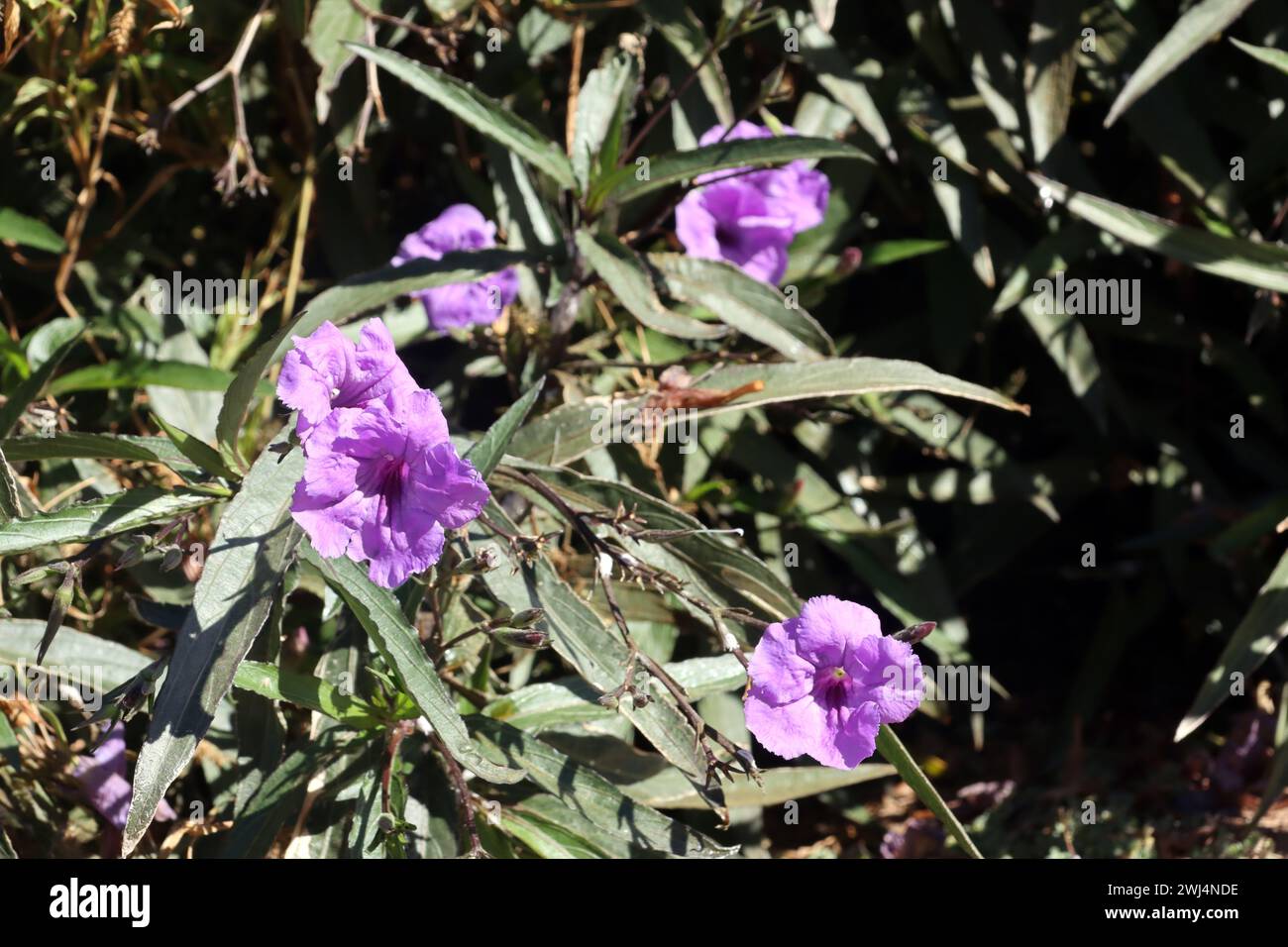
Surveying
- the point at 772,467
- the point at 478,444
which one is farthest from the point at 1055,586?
the point at 478,444

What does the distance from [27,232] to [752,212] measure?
1095 millimetres

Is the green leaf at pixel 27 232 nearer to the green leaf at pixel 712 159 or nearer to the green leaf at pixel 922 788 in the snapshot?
the green leaf at pixel 712 159

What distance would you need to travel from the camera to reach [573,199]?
1740mm

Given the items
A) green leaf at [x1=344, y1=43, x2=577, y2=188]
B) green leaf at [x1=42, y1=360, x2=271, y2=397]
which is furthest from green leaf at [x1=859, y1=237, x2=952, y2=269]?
green leaf at [x1=42, y1=360, x2=271, y2=397]

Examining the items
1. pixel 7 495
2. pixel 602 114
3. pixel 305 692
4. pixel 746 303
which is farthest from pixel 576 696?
pixel 602 114

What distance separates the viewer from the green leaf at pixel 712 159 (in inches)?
62.9

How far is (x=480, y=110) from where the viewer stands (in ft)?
5.31

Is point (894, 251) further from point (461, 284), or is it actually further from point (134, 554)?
point (134, 554)

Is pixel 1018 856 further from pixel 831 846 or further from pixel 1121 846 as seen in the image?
pixel 831 846

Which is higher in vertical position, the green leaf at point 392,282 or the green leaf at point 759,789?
the green leaf at point 392,282

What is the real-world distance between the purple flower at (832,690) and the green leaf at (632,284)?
51cm

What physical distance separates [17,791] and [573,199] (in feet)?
3.65

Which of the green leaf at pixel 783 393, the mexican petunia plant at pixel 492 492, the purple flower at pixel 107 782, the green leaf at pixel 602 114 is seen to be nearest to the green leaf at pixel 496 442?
the mexican petunia plant at pixel 492 492

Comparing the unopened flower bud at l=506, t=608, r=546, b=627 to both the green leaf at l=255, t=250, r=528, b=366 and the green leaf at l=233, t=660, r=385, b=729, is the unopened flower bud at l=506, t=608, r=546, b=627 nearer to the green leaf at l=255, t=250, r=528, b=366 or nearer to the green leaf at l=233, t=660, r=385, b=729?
the green leaf at l=233, t=660, r=385, b=729
